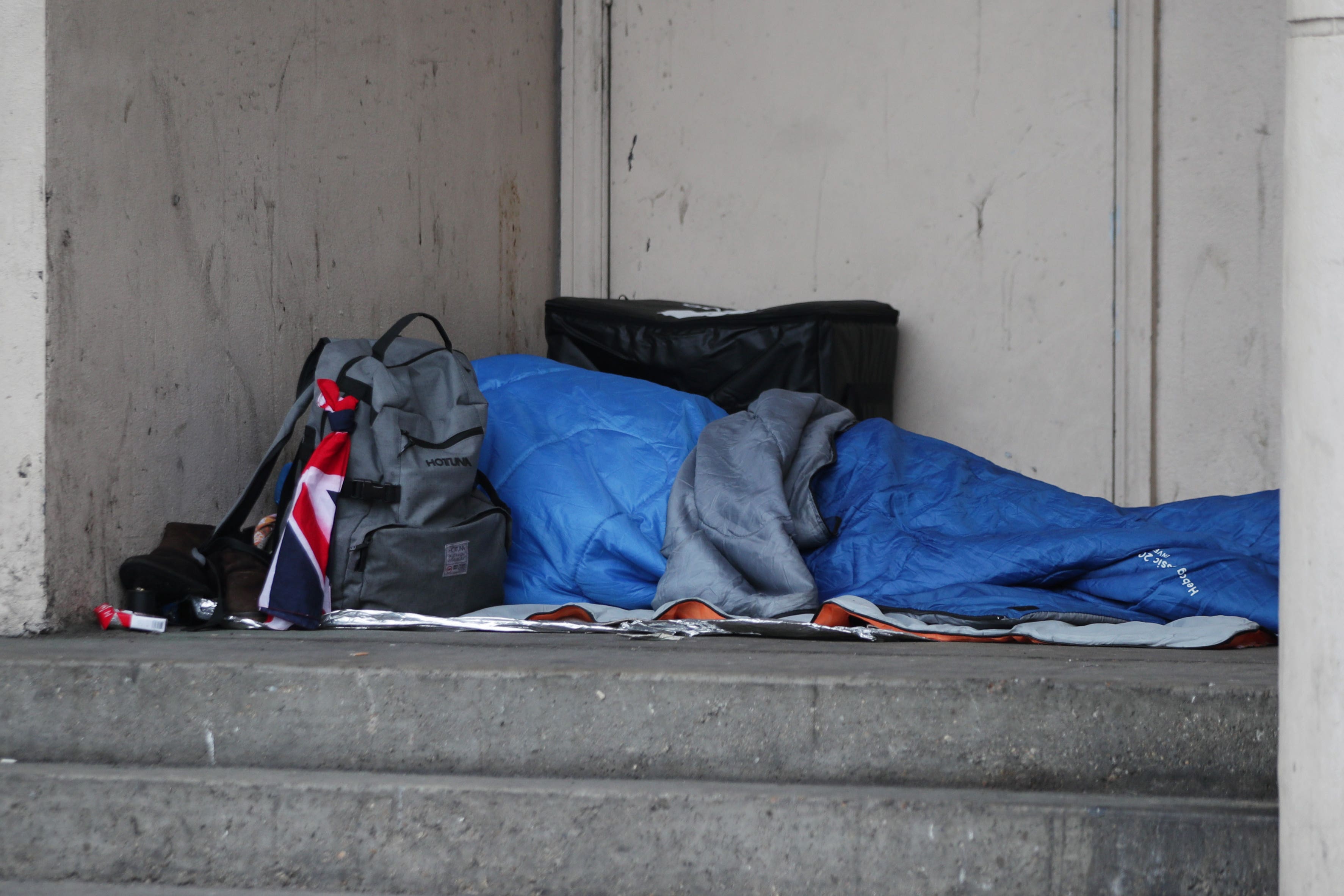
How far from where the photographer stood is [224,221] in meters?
2.09

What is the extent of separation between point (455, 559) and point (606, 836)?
743mm

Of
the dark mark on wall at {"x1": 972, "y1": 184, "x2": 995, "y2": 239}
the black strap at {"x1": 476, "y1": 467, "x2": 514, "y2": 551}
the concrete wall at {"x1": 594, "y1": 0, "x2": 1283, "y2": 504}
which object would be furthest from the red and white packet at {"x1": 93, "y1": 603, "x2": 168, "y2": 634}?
the dark mark on wall at {"x1": 972, "y1": 184, "x2": 995, "y2": 239}

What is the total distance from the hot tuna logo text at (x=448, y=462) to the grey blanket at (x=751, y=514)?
36 cm

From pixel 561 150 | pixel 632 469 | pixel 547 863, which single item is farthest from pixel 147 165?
pixel 561 150

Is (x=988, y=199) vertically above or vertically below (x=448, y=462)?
above

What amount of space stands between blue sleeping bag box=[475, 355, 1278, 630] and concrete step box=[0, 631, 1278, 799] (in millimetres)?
319

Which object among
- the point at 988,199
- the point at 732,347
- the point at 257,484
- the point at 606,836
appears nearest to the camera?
the point at 606,836

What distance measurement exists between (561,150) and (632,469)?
1.51 metres

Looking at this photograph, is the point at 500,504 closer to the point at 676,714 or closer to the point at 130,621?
the point at 130,621

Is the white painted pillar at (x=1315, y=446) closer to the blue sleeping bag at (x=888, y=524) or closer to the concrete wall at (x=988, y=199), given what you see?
the blue sleeping bag at (x=888, y=524)

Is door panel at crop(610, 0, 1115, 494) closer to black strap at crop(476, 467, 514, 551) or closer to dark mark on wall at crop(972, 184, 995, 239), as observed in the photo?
dark mark on wall at crop(972, 184, 995, 239)

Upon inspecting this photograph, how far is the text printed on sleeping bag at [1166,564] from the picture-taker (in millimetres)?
1837

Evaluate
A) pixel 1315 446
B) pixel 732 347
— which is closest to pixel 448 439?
pixel 732 347

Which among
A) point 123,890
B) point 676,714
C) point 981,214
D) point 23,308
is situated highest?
point 981,214
